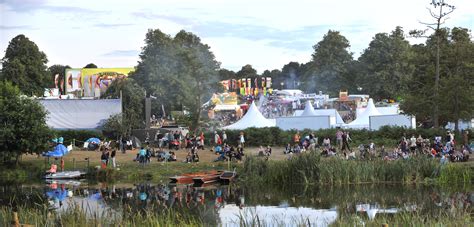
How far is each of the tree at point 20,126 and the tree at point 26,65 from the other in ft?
98.9

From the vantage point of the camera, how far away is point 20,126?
144ft

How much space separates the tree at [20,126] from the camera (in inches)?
1716

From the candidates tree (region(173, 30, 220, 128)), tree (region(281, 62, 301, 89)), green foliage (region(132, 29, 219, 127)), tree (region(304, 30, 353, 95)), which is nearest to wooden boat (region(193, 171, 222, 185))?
tree (region(173, 30, 220, 128))

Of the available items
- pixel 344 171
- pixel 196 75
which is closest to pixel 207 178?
pixel 344 171

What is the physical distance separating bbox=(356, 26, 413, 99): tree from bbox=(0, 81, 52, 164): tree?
59.9 meters

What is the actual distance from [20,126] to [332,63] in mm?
69940

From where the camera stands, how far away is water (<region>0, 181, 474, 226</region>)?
91.6 ft

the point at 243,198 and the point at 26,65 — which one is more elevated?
the point at 26,65

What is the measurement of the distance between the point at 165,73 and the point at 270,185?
41.5 m

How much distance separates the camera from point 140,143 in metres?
55.3

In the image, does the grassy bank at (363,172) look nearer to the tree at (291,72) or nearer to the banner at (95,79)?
the banner at (95,79)

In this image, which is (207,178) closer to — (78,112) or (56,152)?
(56,152)

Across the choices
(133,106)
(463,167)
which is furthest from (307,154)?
(133,106)

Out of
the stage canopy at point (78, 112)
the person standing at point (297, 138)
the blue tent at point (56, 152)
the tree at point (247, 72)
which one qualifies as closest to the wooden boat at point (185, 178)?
the blue tent at point (56, 152)
